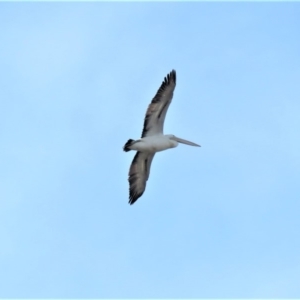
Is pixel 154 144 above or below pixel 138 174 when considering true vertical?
above

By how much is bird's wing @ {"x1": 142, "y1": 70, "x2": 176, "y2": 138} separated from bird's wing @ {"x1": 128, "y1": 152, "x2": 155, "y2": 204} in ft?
3.21

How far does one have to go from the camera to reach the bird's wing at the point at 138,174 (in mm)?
60281

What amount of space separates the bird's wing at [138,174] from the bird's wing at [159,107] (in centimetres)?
98

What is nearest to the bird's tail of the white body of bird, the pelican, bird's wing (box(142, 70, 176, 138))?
the pelican

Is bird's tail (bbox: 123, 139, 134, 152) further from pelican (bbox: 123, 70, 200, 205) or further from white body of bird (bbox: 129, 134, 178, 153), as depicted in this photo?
white body of bird (bbox: 129, 134, 178, 153)

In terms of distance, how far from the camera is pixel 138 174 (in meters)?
60.7

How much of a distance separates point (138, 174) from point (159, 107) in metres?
2.81

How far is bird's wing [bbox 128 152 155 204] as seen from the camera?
60281 millimetres

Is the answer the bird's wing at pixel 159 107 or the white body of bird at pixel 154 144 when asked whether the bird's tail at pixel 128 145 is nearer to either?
the white body of bird at pixel 154 144

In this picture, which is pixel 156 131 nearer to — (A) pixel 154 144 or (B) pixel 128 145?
(A) pixel 154 144

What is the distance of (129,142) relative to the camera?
5878 centimetres

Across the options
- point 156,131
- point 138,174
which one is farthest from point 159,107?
point 138,174

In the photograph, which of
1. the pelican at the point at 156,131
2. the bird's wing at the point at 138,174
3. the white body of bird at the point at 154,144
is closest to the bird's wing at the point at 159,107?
the pelican at the point at 156,131

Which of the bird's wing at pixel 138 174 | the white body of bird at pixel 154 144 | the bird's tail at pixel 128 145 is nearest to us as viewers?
the bird's tail at pixel 128 145
